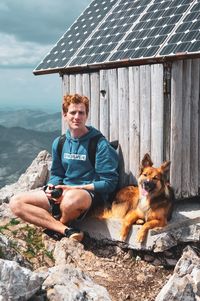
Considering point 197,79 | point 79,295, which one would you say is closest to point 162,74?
point 197,79

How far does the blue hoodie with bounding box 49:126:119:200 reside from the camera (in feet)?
28.4

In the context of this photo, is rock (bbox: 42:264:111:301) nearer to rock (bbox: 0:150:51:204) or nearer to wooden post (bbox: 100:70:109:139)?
wooden post (bbox: 100:70:109:139)

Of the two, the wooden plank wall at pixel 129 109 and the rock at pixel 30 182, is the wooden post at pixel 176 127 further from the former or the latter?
the rock at pixel 30 182

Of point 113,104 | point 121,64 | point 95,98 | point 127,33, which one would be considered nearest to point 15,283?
point 121,64

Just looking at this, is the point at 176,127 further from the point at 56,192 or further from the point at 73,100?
the point at 56,192

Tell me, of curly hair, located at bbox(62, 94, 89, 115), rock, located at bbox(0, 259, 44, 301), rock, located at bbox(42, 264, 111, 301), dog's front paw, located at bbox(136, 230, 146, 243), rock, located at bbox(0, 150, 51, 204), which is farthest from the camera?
rock, located at bbox(0, 150, 51, 204)

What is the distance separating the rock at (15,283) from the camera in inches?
214

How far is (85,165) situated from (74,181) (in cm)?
37

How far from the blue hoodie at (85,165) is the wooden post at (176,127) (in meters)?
0.98

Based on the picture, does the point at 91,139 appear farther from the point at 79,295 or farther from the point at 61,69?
the point at 79,295

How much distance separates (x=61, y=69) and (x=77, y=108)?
226cm

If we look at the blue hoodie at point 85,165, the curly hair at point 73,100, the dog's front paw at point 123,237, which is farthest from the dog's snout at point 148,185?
the curly hair at point 73,100

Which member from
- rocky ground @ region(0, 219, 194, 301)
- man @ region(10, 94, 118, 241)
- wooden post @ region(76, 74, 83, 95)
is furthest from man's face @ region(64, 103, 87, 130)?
rocky ground @ region(0, 219, 194, 301)

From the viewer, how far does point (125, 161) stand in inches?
372
